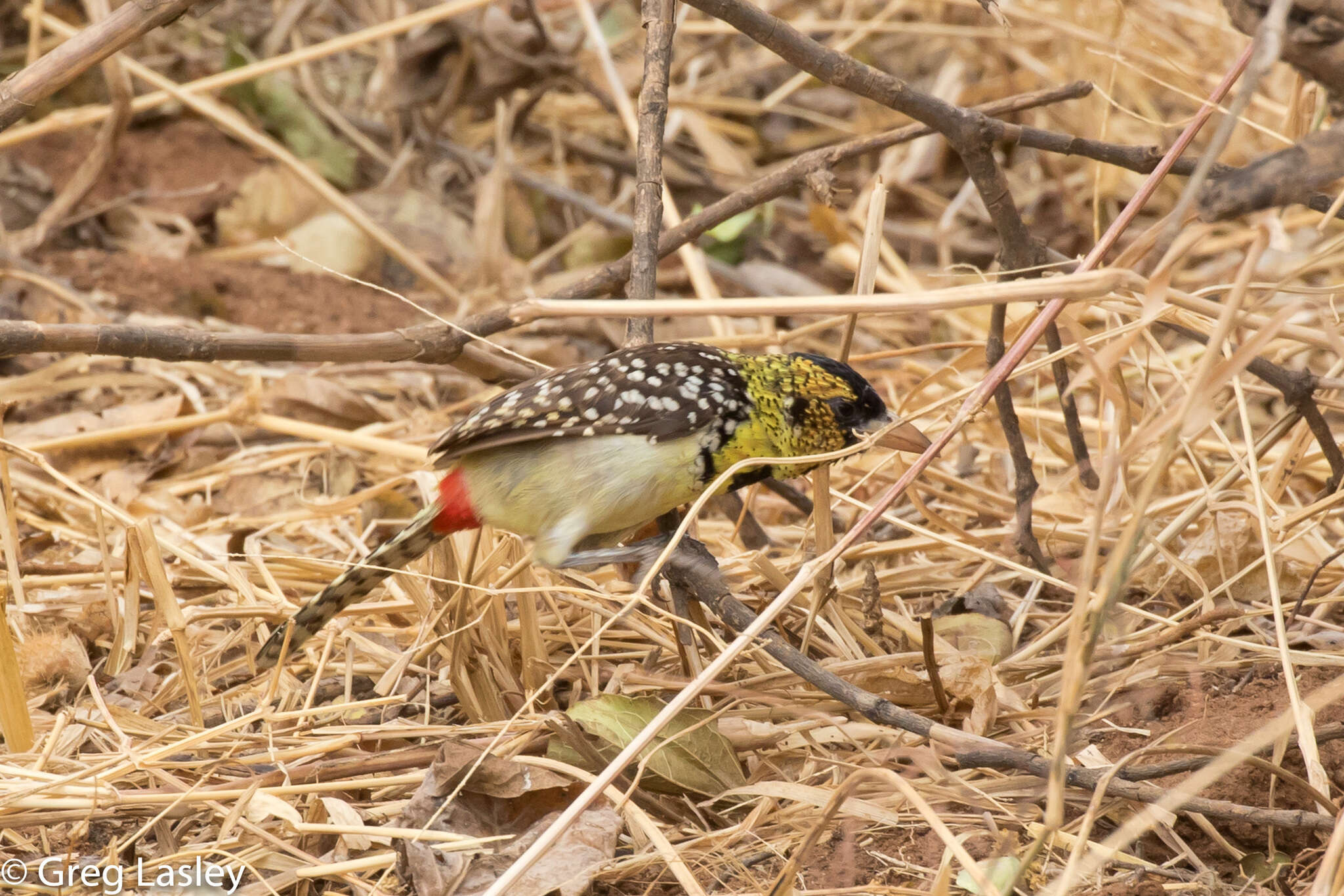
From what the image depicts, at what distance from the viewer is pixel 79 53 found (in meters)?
2.40

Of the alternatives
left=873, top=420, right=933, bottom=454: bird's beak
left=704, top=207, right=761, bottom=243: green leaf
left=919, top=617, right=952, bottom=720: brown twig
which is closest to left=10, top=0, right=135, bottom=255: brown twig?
left=704, top=207, right=761, bottom=243: green leaf

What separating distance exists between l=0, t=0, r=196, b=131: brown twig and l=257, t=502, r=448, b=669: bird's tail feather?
3.82 ft

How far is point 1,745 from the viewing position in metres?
2.68

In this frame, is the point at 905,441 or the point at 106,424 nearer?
the point at 905,441

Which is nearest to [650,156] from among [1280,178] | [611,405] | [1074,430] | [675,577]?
[611,405]

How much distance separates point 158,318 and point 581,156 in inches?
106

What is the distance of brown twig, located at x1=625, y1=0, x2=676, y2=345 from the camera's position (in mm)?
3064

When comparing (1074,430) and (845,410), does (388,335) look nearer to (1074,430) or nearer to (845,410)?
(845,410)

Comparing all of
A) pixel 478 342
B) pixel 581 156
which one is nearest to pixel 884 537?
pixel 478 342

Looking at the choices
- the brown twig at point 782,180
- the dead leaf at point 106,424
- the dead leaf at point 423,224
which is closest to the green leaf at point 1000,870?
the brown twig at point 782,180

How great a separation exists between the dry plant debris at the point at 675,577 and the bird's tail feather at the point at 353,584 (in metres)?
0.08

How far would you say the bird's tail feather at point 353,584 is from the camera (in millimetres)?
2775

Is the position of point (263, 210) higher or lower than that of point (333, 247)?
higher

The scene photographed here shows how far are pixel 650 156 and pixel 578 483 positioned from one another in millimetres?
892
